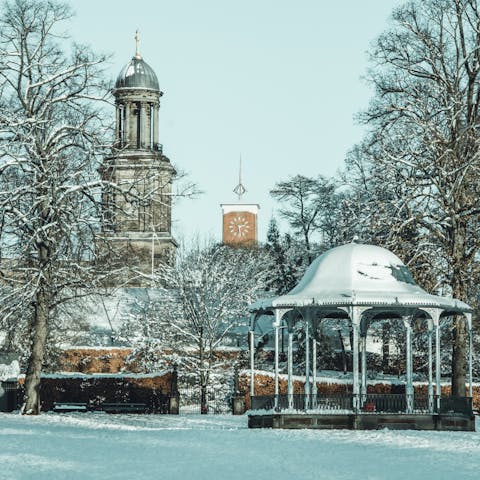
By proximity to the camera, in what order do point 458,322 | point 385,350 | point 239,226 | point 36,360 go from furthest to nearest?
point 239,226 < point 385,350 < point 36,360 < point 458,322

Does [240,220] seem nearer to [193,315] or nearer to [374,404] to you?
[193,315]

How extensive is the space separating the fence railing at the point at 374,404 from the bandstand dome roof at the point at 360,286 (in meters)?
2.48

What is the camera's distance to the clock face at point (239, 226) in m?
138

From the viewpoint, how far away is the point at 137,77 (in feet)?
326

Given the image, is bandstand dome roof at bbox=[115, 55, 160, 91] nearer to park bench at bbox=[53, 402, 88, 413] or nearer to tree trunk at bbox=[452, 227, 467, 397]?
park bench at bbox=[53, 402, 88, 413]

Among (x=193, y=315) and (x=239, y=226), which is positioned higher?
(x=239, y=226)

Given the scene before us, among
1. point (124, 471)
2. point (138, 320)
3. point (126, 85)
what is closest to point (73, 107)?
point (124, 471)

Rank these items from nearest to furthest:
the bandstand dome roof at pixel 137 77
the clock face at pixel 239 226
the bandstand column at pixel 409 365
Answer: the bandstand column at pixel 409 365
the bandstand dome roof at pixel 137 77
the clock face at pixel 239 226

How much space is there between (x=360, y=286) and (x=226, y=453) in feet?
31.4

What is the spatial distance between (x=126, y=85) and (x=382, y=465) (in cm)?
8176

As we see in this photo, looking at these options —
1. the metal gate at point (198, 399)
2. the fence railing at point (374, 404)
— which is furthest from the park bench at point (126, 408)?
the fence railing at point (374, 404)

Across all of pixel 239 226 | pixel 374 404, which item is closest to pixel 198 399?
pixel 374 404

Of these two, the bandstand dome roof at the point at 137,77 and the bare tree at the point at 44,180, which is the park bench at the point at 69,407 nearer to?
the bare tree at the point at 44,180

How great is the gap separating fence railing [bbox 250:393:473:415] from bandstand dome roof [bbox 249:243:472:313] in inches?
97.8
